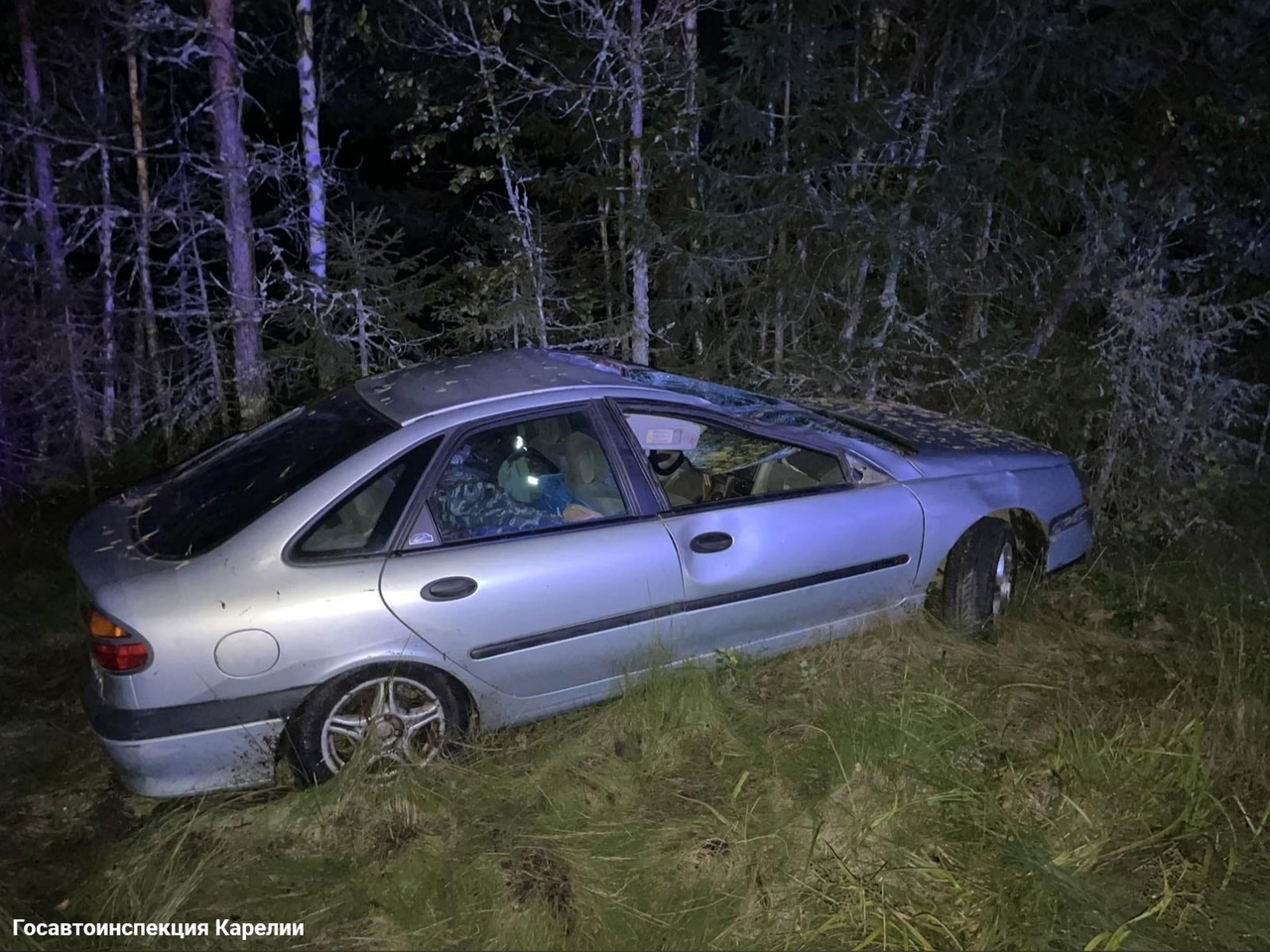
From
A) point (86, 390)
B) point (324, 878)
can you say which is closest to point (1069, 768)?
point (324, 878)

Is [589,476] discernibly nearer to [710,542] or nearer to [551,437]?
[551,437]

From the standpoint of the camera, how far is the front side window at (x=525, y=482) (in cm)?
345

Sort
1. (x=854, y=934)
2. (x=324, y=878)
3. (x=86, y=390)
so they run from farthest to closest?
(x=86, y=390), (x=324, y=878), (x=854, y=934)

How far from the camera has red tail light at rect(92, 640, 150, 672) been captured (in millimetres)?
2990

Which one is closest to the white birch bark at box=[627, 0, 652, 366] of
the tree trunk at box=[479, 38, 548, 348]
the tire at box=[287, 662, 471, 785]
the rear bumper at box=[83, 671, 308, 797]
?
the tree trunk at box=[479, 38, 548, 348]

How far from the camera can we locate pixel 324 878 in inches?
112

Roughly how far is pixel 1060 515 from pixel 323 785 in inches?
143

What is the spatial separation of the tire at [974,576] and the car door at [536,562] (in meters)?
1.51

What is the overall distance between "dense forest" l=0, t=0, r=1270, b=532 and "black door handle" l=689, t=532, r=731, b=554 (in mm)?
3626

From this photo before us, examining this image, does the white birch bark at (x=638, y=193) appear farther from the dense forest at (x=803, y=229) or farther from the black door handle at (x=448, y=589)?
the black door handle at (x=448, y=589)

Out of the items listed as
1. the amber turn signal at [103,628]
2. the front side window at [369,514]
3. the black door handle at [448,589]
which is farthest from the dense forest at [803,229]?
the amber turn signal at [103,628]

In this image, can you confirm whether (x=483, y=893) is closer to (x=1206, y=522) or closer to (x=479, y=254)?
(x=1206, y=522)

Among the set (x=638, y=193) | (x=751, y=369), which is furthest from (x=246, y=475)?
(x=751, y=369)

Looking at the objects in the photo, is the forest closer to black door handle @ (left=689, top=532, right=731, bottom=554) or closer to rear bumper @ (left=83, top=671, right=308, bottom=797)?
rear bumper @ (left=83, top=671, right=308, bottom=797)
